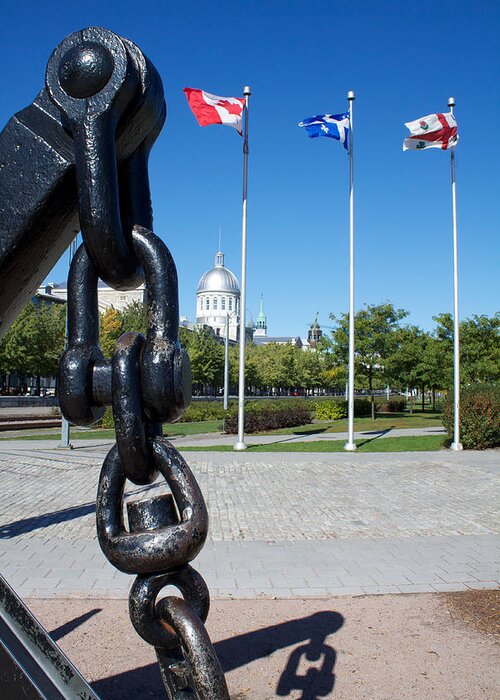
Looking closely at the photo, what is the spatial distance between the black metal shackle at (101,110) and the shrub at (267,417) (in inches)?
873

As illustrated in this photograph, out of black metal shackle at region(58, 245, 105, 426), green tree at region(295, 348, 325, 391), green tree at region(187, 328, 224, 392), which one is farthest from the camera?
green tree at region(295, 348, 325, 391)

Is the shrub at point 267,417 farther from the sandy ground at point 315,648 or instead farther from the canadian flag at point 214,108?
the sandy ground at point 315,648

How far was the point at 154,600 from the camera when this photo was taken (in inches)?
61.8

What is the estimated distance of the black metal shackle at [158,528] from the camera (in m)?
1.53

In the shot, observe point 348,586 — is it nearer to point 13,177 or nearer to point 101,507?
point 101,507

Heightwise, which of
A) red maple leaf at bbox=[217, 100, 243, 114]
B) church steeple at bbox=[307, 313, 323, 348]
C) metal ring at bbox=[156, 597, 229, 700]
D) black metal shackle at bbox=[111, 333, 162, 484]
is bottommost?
metal ring at bbox=[156, 597, 229, 700]

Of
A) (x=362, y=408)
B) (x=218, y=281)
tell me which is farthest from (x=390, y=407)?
(x=218, y=281)

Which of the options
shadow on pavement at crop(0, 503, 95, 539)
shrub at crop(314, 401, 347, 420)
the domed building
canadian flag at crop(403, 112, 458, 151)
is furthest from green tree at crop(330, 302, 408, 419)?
the domed building

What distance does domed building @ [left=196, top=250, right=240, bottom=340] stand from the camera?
4801 inches

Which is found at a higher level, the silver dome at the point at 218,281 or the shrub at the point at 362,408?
the silver dome at the point at 218,281

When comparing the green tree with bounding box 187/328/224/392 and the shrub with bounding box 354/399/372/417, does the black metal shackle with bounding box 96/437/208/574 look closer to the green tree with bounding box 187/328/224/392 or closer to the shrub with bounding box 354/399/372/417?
the shrub with bounding box 354/399/372/417

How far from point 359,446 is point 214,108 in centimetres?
1023

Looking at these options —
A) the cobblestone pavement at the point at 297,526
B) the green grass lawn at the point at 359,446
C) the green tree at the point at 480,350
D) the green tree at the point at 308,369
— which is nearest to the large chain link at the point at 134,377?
the cobblestone pavement at the point at 297,526

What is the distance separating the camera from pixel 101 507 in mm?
1641
